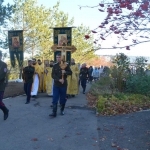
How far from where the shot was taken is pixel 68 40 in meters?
15.5

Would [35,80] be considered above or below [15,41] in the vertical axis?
below

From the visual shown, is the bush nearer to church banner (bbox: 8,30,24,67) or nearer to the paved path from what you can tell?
the paved path

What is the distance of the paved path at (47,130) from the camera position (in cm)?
579

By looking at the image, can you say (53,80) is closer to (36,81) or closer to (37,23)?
(36,81)

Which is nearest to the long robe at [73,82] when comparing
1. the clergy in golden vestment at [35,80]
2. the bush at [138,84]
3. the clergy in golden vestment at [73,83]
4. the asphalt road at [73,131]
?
the clergy in golden vestment at [73,83]

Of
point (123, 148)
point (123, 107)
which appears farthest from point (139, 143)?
point (123, 107)

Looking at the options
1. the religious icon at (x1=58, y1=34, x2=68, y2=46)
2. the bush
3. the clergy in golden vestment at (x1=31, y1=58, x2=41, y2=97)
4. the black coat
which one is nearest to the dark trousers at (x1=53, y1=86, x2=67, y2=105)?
the black coat

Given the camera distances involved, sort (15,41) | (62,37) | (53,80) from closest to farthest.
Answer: (53,80)
(62,37)
(15,41)

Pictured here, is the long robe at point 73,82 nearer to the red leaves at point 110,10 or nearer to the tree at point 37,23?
the red leaves at point 110,10

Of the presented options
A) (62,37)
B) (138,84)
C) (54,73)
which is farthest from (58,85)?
(62,37)

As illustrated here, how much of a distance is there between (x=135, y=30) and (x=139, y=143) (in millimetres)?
2695

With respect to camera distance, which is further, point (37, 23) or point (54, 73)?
point (37, 23)

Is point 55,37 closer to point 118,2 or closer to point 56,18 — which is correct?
point 118,2

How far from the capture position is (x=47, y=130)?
22.7ft
